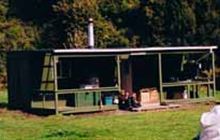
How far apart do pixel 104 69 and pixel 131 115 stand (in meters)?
4.67

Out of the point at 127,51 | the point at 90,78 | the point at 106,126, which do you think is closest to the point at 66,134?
the point at 106,126

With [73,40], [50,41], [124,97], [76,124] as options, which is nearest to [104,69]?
[124,97]

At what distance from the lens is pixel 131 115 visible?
23812 mm

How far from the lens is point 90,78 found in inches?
1066

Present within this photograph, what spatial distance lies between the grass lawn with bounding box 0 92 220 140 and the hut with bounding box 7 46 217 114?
1.26m

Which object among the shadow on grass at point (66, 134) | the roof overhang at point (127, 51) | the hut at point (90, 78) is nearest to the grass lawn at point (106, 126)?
the shadow on grass at point (66, 134)

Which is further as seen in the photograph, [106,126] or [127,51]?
[127,51]

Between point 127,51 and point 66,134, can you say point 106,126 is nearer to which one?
point 66,134

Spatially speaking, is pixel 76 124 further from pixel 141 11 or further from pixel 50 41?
pixel 50 41

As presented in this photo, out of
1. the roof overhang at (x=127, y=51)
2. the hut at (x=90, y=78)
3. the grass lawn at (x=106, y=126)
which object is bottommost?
the grass lawn at (x=106, y=126)

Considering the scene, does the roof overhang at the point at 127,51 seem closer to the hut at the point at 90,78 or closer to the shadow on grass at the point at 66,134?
the hut at the point at 90,78

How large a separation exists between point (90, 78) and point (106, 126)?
744 cm

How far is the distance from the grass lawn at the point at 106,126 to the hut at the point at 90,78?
1261mm

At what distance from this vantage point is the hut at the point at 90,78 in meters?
25.6
